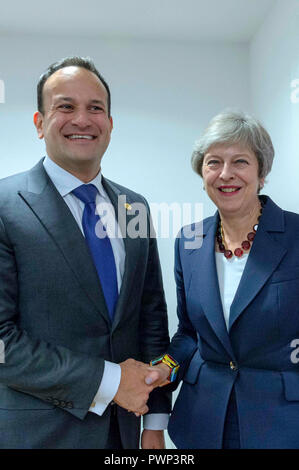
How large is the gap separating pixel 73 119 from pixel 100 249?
1.51ft

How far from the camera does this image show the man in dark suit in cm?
141

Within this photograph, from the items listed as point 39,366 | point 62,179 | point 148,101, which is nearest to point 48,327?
point 39,366

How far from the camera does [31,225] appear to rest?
4.75ft

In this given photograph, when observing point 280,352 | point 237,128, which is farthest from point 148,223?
point 280,352

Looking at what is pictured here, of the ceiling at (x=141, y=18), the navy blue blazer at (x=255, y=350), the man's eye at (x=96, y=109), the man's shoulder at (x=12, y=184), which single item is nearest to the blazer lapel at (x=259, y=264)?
the navy blue blazer at (x=255, y=350)

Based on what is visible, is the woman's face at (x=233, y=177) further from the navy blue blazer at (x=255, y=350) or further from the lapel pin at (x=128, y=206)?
the lapel pin at (x=128, y=206)

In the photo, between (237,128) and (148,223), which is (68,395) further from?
(237,128)

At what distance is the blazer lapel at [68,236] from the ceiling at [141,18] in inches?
75.3

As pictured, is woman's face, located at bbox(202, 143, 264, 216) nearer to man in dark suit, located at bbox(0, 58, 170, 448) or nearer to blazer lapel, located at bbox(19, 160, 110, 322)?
man in dark suit, located at bbox(0, 58, 170, 448)

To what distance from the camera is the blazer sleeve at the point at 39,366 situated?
4.56 feet

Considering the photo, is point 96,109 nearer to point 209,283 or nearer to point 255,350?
point 209,283

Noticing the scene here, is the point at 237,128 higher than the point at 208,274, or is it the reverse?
the point at 237,128

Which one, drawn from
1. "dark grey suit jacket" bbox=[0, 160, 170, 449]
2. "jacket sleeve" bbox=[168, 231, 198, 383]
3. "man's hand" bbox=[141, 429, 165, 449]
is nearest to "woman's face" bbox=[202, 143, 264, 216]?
"jacket sleeve" bbox=[168, 231, 198, 383]

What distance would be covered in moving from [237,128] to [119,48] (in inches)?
79.1
